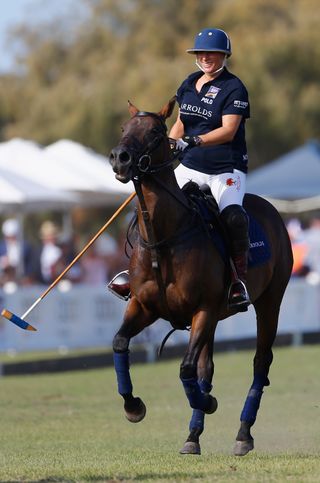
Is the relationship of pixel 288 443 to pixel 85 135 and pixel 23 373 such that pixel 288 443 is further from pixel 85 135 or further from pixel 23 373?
pixel 85 135

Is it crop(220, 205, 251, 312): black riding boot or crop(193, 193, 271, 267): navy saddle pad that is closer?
crop(220, 205, 251, 312): black riding boot

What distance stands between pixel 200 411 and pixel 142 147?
2176mm

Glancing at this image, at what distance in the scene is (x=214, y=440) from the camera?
10703 mm

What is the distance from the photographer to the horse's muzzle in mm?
8320

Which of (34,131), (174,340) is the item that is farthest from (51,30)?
(174,340)

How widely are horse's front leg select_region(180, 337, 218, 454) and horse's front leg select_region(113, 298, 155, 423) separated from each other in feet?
1.43

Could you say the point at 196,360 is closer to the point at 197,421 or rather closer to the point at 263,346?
the point at 197,421

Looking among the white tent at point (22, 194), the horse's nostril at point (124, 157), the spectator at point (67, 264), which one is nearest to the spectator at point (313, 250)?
the spectator at point (67, 264)

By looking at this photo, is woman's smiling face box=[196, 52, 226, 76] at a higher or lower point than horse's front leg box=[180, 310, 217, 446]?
higher

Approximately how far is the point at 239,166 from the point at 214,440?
252 cm

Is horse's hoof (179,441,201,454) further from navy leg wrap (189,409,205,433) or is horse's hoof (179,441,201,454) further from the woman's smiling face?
the woman's smiling face

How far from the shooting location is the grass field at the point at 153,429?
805cm

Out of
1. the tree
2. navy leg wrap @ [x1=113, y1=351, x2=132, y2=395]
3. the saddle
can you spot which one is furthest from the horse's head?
the tree

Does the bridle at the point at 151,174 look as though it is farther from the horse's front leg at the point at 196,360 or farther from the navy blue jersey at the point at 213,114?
the navy blue jersey at the point at 213,114
